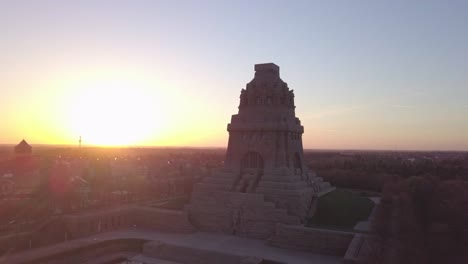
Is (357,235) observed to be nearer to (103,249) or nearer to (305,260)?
(305,260)

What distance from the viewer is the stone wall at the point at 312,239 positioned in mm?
21031

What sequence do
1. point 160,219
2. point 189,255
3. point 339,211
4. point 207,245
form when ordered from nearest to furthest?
point 189,255, point 207,245, point 339,211, point 160,219

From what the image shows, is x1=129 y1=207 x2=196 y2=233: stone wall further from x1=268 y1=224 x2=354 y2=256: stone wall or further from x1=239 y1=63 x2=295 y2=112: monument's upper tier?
x1=239 y1=63 x2=295 y2=112: monument's upper tier

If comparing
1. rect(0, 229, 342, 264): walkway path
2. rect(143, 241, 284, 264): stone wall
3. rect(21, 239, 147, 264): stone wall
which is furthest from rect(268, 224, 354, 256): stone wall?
rect(21, 239, 147, 264): stone wall

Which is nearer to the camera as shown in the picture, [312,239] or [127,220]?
[312,239]

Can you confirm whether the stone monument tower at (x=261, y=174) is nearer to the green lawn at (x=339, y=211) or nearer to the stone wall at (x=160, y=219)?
the green lawn at (x=339, y=211)

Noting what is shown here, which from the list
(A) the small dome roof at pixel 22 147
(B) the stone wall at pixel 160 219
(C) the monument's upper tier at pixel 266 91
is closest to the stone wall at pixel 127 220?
(B) the stone wall at pixel 160 219

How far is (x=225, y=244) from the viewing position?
22.6 meters

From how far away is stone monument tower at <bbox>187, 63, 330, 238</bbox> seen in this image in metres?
24.5

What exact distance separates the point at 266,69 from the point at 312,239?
520 inches

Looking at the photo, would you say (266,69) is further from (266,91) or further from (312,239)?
(312,239)

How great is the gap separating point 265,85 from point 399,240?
17.1 meters

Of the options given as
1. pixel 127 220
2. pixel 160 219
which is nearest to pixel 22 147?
pixel 127 220

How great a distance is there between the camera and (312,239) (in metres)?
21.8
